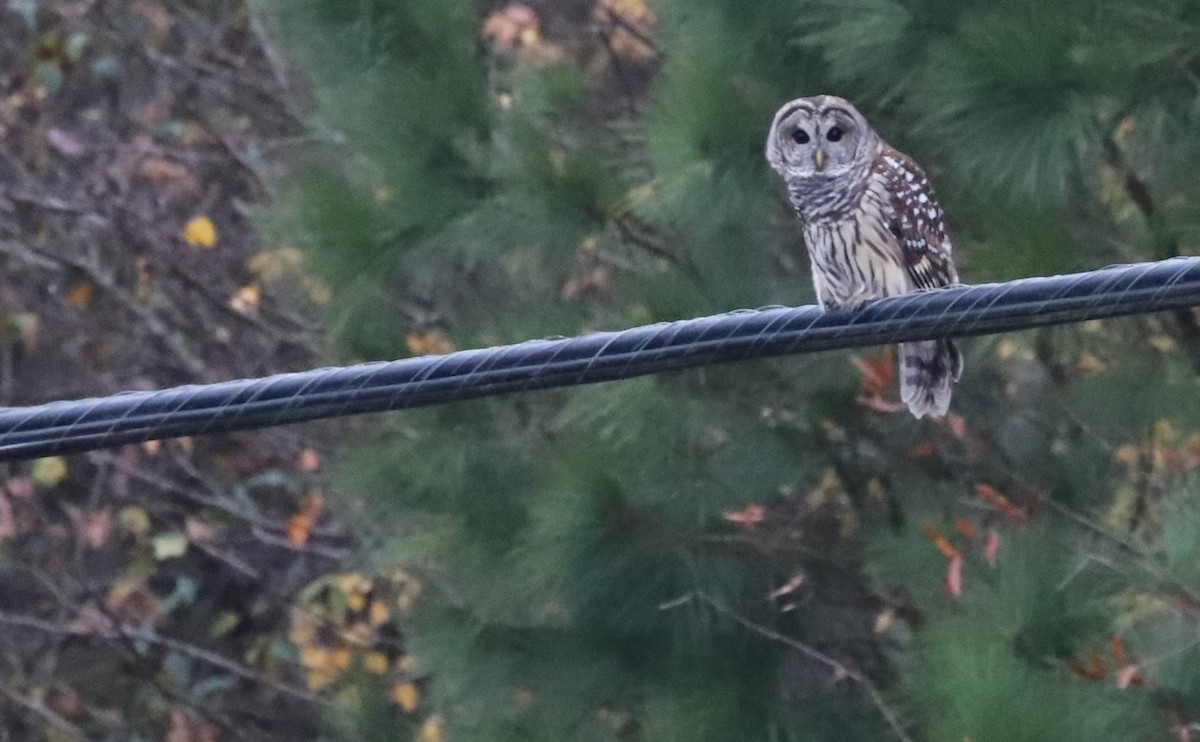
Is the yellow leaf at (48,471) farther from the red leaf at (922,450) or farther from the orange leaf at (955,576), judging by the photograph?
the orange leaf at (955,576)

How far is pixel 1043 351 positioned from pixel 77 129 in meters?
4.32

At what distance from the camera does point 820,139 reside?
424cm

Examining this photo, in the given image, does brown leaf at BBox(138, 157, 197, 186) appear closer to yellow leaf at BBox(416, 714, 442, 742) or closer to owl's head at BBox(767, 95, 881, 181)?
yellow leaf at BBox(416, 714, 442, 742)

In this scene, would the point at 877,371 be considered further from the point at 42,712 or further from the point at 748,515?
the point at 42,712

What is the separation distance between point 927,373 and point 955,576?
484 mm

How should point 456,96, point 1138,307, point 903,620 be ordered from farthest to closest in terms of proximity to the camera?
1. point 903,620
2. point 456,96
3. point 1138,307

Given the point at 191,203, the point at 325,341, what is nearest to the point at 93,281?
the point at 191,203

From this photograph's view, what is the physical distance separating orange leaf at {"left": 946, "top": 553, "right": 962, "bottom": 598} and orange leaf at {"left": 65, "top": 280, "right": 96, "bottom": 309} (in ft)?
14.2

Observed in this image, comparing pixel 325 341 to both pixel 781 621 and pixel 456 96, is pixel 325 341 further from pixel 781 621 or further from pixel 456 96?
pixel 781 621

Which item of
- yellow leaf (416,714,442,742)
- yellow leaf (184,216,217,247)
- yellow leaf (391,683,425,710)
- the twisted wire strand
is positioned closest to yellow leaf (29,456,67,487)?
yellow leaf (184,216,217,247)

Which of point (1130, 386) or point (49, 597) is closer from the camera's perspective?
point (1130, 386)

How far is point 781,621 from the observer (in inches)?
192

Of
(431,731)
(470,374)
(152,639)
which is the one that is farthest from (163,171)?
(470,374)

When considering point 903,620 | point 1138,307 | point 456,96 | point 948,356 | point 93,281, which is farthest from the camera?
point 93,281
